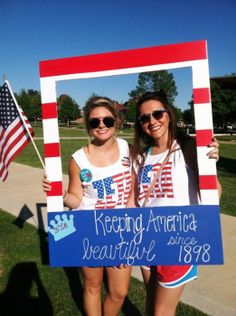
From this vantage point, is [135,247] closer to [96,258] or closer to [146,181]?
[96,258]

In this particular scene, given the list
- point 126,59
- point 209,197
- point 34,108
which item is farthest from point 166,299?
point 34,108

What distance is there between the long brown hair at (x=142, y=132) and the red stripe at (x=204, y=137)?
0.62 ft

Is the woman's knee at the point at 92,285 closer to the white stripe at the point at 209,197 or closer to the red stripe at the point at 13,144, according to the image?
the white stripe at the point at 209,197

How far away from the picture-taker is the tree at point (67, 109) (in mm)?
2045

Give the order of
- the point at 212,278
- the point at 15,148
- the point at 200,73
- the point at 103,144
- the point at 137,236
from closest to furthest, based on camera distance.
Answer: the point at 200,73 < the point at 137,236 < the point at 103,144 < the point at 15,148 < the point at 212,278

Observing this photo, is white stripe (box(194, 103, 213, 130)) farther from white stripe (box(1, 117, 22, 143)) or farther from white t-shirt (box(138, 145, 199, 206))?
white stripe (box(1, 117, 22, 143))

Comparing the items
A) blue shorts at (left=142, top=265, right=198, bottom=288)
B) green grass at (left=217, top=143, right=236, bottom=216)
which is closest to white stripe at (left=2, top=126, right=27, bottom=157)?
blue shorts at (left=142, top=265, right=198, bottom=288)

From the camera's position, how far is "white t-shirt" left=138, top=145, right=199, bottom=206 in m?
1.83

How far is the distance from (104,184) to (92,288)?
2.70 ft

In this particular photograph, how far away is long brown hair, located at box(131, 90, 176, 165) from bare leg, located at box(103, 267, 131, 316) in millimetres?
818

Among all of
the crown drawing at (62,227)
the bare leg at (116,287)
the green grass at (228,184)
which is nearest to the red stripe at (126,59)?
the crown drawing at (62,227)

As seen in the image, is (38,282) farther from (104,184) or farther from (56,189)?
(104,184)

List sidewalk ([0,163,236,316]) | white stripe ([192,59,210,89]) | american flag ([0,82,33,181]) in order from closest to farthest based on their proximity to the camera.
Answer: white stripe ([192,59,210,89]), american flag ([0,82,33,181]), sidewalk ([0,163,236,316])

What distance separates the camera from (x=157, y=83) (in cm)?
192
